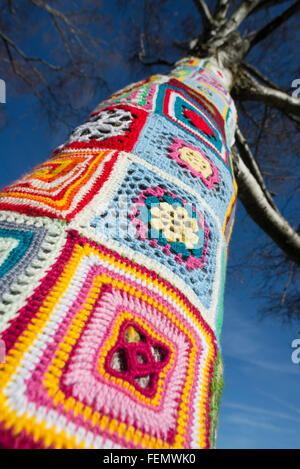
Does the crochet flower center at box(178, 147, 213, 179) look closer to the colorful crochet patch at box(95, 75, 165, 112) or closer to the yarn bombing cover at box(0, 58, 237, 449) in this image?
the yarn bombing cover at box(0, 58, 237, 449)

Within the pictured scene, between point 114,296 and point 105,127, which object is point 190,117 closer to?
point 105,127

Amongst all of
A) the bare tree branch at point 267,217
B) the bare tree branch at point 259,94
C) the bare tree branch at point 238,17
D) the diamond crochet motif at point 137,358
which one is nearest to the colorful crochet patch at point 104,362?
the diamond crochet motif at point 137,358

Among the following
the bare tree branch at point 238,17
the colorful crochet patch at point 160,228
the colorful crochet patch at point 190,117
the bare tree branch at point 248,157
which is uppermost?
the bare tree branch at point 238,17

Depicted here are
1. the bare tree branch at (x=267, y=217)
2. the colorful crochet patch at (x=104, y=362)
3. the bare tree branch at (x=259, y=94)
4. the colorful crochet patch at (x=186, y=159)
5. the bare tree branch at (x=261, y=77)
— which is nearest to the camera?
the colorful crochet patch at (x=104, y=362)

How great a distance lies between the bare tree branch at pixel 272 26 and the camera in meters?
1.49

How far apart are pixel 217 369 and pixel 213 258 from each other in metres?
0.15

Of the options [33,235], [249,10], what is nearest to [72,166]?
[33,235]

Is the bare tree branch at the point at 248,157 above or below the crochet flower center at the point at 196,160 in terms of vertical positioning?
above

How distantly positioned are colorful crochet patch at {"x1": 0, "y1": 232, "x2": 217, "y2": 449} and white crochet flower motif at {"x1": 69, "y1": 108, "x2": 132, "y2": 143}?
0.90 ft

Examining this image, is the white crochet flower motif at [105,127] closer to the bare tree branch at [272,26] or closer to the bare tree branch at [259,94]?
the bare tree branch at [259,94]

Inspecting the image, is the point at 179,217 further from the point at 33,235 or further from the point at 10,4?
the point at 10,4

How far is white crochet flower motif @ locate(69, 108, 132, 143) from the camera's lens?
1.75 ft

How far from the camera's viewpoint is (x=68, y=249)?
307mm

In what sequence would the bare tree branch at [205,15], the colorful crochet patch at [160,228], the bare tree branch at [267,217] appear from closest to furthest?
1. the colorful crochet patch at [160,228]
2. the bare tree branch at [267,217]
3. the bare tree branch at [205,15]
